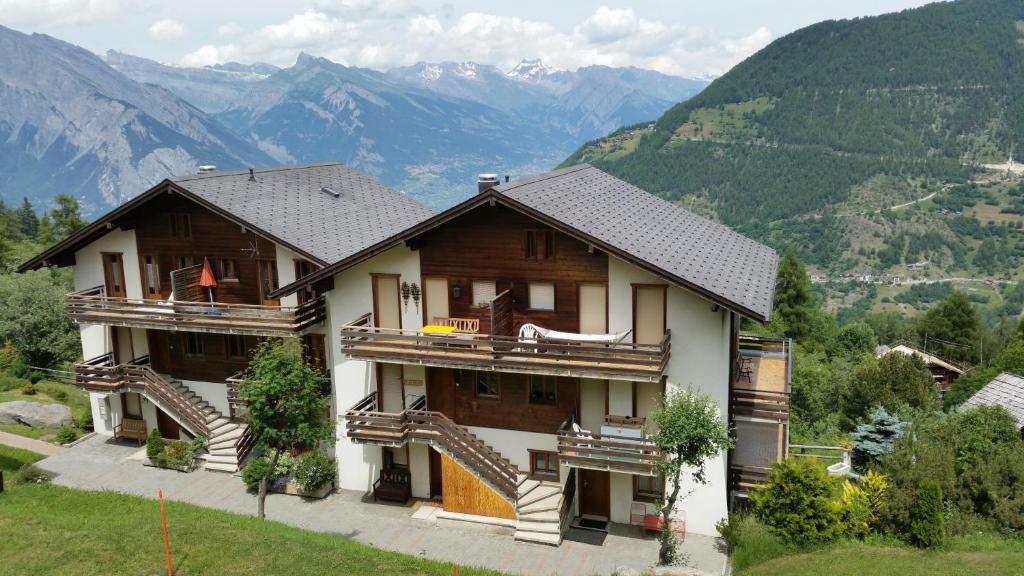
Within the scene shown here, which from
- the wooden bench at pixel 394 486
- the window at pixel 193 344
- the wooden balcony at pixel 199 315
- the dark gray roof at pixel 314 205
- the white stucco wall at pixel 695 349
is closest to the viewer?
the white stucco wall at pixel 695 349

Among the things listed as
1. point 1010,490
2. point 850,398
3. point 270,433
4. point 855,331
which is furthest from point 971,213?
point 270,433

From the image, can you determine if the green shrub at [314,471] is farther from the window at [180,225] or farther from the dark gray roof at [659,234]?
the dark gray roof at [659,234]

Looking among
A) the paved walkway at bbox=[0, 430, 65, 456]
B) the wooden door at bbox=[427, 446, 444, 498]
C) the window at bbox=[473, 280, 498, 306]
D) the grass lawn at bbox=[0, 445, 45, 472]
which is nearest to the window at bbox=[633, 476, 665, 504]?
the wooden door at bbox=[427, 446, 444, 498]

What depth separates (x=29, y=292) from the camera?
39500 millimetres

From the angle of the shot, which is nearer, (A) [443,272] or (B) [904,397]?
(A) [443,272]

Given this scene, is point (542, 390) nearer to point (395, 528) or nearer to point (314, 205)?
point (395, 528)

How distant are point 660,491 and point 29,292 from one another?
113ft

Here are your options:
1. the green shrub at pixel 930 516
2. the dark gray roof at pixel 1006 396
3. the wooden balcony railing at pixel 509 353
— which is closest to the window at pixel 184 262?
the wooden balcony railing at pixel 509 353

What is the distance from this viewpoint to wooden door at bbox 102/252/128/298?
2962 centimetres

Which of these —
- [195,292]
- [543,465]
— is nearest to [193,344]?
[195,292]

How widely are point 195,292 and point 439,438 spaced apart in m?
11.5

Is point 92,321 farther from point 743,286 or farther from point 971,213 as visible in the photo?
point 971,213

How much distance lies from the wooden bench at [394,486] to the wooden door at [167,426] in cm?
982

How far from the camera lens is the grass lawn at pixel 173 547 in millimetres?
17844
